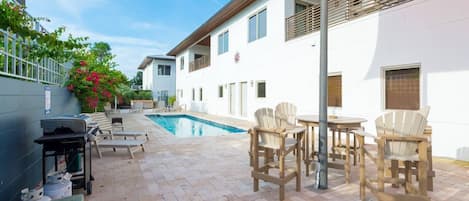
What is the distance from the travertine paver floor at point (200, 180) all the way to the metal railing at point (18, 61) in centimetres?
184

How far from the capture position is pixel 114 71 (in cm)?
976

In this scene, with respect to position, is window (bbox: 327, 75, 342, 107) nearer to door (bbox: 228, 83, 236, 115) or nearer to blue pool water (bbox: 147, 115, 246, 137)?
blue pool water (bbox: 147, 115, 246, 137)

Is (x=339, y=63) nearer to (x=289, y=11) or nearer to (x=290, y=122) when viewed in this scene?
(x=289, y=11)

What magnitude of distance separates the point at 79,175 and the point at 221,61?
12968 mm

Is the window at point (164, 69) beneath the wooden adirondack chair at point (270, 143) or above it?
above

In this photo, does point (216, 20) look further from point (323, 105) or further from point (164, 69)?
point (164, 69)

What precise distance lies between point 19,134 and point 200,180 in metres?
2.41

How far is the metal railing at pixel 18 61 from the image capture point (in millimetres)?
2982

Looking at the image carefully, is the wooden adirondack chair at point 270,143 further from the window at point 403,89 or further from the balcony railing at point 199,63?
the balcony railing at point 199,63

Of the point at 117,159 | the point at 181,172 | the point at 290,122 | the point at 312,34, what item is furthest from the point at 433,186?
the point at 312,34

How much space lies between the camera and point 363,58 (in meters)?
7.12

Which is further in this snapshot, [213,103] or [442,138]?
[213,103]

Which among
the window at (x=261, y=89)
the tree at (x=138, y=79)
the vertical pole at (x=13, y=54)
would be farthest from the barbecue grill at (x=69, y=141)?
the tree at (x=138, y=79)

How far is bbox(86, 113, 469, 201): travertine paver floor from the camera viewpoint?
3359mm
